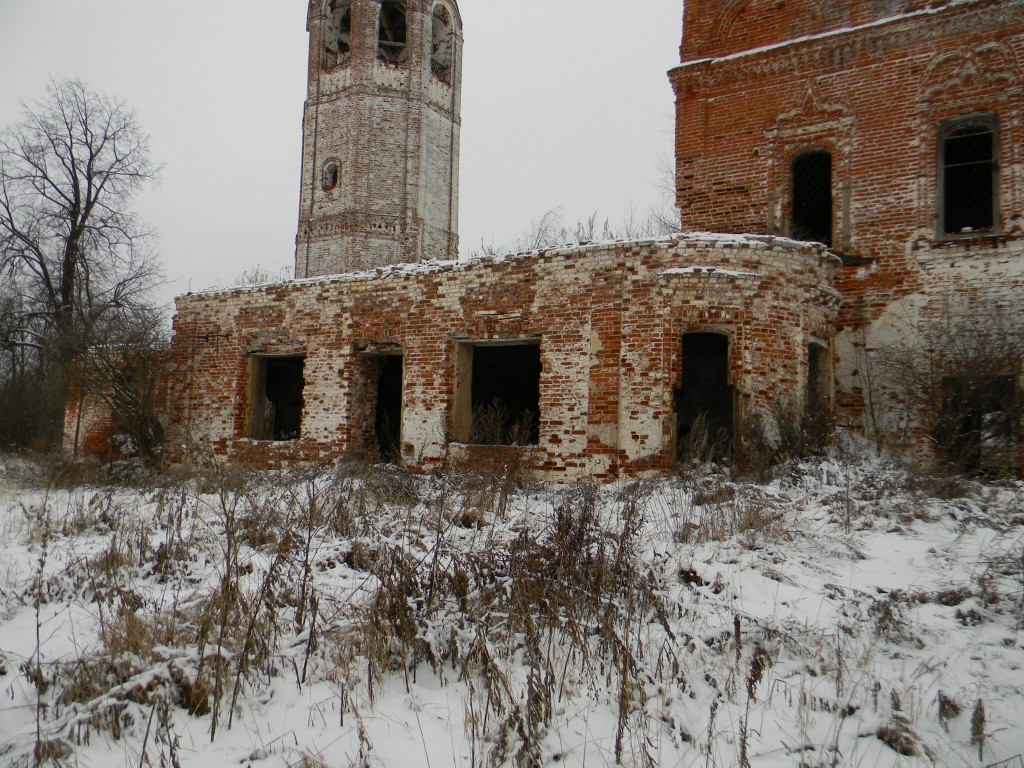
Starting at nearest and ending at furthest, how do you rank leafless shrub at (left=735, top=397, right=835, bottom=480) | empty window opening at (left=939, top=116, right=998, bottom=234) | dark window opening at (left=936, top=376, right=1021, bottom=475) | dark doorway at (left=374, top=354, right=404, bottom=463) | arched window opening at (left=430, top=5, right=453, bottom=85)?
dark window opening at (left=936, top=376, right=1021, bottom=475) < leafless shrub at (left=735, top=397, right=835, bottom=480) < empty window opening at (left=939, top=116, right=998, bottom=234) < dark doorway at (left=374, top=354, right=404, bottom=463) < arched window opening at (left=430, top=5, right=453, bottom=85)

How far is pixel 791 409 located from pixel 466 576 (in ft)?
20.3

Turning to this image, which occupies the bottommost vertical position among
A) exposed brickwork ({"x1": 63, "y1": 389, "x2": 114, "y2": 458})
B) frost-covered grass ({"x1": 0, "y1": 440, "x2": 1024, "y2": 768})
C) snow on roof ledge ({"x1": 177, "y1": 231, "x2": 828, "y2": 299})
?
frost-covered grass ({"x1": 0, "y1": 440, "x2": 1024, "y2": 768})

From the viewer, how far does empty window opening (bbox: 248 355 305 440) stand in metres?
13.6

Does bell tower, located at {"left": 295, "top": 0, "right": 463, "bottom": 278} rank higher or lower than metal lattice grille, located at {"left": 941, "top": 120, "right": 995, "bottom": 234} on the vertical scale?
higher

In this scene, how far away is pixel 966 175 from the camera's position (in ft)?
36.0

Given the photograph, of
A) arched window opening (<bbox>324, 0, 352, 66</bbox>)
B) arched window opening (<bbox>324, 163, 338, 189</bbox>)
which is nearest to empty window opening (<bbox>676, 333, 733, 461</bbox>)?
arched window opening (<bbox>324, 163, 338, 189</bbox>)

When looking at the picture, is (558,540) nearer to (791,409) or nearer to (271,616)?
(271,616)

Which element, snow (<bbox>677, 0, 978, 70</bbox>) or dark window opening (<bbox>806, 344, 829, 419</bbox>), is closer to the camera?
dark window opening (<bbox>806, 344, 829, 419</bbox>)

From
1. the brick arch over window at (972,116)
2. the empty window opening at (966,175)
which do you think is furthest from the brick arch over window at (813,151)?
the empty window opening at (966,175)

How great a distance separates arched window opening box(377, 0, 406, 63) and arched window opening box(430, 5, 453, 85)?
3.74 feet

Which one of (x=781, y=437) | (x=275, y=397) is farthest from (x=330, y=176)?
(x=781, y=437)

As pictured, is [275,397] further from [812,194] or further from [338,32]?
[338,32]

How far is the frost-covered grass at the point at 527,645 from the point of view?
3.36 meters

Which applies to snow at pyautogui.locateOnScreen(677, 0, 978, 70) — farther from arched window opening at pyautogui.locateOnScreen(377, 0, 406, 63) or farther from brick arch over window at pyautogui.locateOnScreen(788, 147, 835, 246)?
arched window opening at pyautogui.locateOnScreen(377, 0, 406, 63)
